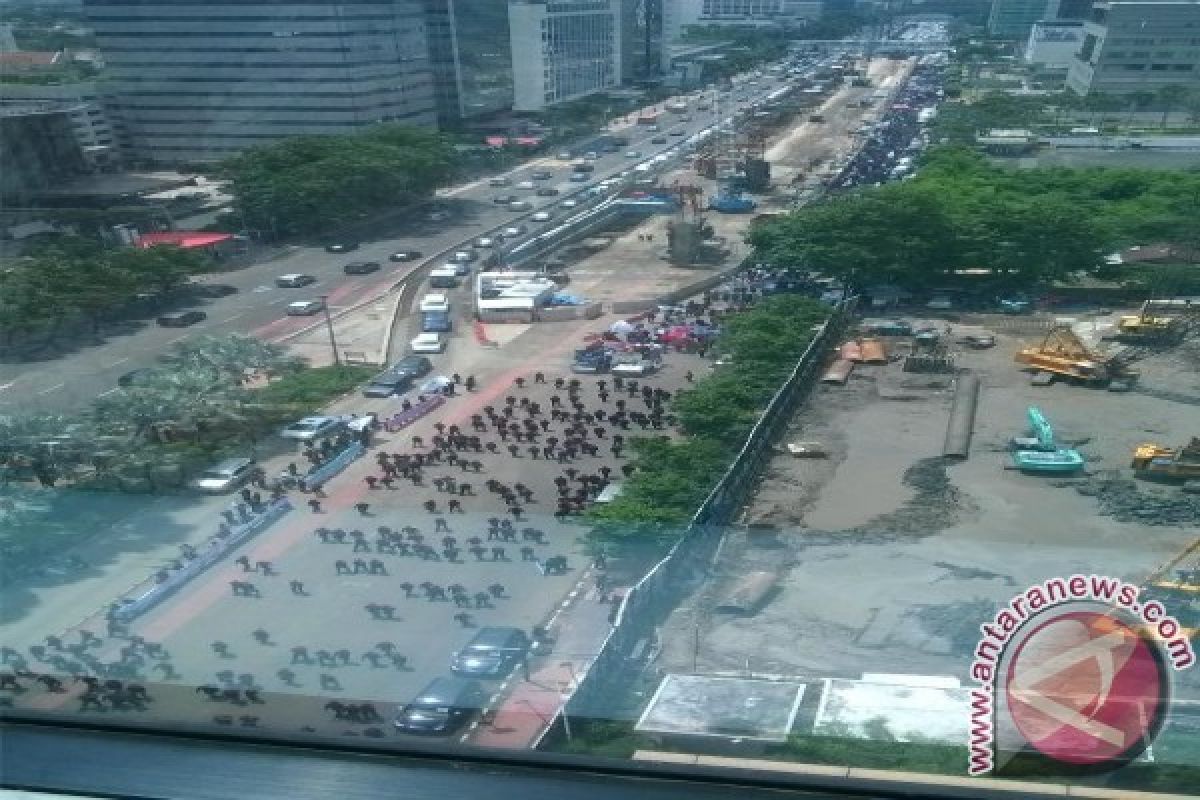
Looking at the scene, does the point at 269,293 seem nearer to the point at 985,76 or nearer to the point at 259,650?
the point at 259,650

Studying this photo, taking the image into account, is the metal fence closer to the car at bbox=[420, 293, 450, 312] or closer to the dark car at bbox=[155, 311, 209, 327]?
the car at bbox=[420, 293, 450, 312]

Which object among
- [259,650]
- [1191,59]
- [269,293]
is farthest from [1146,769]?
[1191,59]

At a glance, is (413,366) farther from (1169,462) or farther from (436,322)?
(1169,462)

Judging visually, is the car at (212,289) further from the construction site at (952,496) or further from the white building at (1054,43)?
the white building at (1054,43)

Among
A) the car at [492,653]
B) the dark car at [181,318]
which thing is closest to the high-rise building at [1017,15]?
the dark car at [181,318]

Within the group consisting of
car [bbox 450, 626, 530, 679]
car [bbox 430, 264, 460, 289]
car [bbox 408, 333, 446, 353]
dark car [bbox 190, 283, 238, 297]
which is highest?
car [bbox 450, 626, 530, 679]

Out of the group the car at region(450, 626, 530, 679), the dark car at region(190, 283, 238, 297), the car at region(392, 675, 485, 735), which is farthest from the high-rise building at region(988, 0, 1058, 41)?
the car at region(392, 675, 485, 735)

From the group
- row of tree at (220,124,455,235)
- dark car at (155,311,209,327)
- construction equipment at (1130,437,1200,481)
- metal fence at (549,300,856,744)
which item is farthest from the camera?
row of tree at (220,124,455,235)
